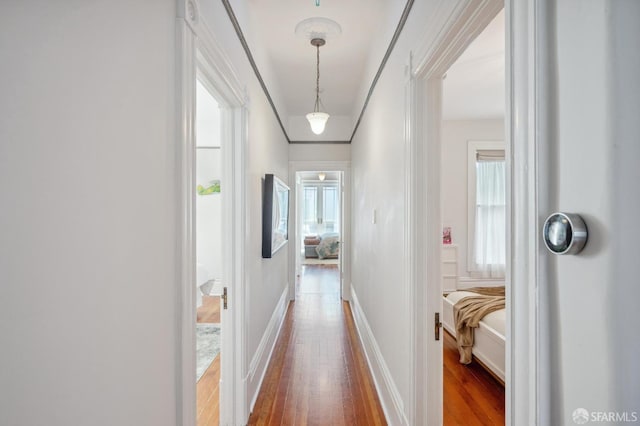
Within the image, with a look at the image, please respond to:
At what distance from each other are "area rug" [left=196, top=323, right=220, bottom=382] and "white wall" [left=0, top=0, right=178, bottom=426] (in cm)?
217

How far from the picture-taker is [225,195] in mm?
1938

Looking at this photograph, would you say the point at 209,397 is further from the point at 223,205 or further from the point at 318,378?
the point at 223,205

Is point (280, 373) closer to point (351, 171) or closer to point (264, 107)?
point (264, 107)

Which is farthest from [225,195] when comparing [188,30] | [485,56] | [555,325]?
[485,56]

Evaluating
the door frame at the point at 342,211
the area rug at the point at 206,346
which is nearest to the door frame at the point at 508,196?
the area rug at the point at 206,346

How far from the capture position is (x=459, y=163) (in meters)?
4.69

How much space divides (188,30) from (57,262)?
2.82ft

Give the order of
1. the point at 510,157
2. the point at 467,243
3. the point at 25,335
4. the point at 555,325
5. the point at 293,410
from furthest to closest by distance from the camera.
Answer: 1. the point at 467,243
2. the point at 293,410
3. the point at 510,157
4. the point at 555,325
5. the point at 25,335

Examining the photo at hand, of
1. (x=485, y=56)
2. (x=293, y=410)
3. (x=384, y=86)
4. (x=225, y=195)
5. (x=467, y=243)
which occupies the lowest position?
(x=293, y=410)

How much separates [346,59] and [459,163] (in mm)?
2612

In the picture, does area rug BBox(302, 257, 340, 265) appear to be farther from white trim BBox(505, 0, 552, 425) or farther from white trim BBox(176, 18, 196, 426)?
white trim BBox(505, 0, 552, 425)

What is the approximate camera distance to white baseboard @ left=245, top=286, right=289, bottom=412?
2.24 metres

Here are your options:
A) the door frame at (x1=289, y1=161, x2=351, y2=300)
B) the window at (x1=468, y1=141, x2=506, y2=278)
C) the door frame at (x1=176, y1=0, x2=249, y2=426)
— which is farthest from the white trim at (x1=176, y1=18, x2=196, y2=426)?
the window at (x1=468, y1=141, x2=506, y2=278)

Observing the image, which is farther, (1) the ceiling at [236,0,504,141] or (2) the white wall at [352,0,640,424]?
(1) the ceiling at [236,0,504,141]
